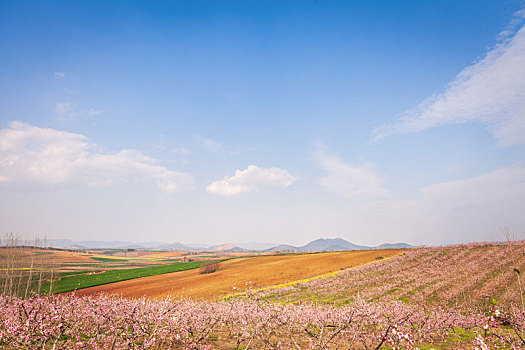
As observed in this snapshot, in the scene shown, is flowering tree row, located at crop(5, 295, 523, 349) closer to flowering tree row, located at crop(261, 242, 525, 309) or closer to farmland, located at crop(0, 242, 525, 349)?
farmland, located at crop(0, 242, 525, 349)

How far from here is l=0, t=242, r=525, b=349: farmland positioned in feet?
27.2

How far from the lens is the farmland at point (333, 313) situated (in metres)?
8.29

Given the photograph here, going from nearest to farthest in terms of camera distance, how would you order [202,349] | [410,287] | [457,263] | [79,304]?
1. [202,349]
2. [79,304]
3. [410,287]
4. [457,263]

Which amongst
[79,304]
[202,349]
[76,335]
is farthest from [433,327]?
[79,304]

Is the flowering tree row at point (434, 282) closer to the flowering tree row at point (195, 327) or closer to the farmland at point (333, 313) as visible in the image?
the farmland at point (333, 313)

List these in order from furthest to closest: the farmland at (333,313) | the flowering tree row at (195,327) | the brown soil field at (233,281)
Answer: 1. the brown soil field at (233,281)
2. the farmland at (333,313)
3. the flowering tree row at (195,327)

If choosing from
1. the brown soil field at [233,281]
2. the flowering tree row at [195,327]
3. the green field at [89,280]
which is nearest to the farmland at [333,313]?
the flowering tree row at [195,327]

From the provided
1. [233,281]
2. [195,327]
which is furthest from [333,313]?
[233,281]

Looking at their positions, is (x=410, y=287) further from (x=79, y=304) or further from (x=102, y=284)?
(x=102, y=284)

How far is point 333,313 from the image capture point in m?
11.9

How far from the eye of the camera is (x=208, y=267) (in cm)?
6009

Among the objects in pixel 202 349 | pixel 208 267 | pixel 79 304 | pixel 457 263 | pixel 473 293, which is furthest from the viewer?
pixel 208 267

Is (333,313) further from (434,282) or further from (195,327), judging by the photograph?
(434,282)

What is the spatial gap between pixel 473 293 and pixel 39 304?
27.8 m
